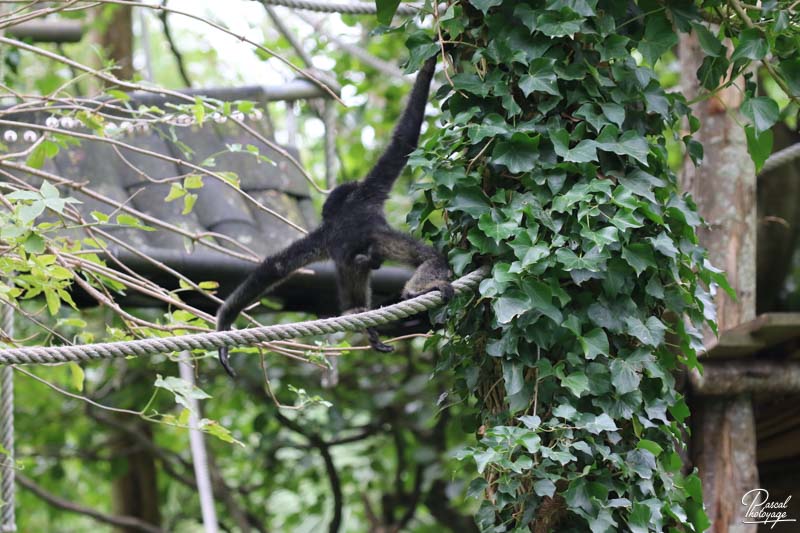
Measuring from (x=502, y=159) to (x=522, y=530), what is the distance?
106 cm

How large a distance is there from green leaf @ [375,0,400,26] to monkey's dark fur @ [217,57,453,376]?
1.39ft

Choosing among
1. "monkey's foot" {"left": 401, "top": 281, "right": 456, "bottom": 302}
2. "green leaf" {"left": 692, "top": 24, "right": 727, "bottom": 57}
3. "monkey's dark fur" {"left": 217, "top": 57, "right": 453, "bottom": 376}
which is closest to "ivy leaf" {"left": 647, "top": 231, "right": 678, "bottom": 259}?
"monkey's foot" {"left": 401, "top": 281, "right": 456, "bottom": 302}

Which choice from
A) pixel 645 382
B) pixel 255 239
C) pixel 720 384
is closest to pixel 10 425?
pixel 255 239

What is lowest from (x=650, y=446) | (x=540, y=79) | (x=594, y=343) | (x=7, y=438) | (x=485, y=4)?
(x=650, y=446)

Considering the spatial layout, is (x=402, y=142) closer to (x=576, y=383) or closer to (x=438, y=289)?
(x=438, y=289)

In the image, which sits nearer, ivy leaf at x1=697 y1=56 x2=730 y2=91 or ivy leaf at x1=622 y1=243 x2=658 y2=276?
ivy leaf at x1=622 y1=243 x2=658 y2=276

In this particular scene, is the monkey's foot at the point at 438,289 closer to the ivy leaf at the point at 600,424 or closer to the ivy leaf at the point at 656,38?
the ivy leaf at the point at 600,424

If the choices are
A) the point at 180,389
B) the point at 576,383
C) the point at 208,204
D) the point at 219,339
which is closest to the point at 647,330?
the point at 576,383

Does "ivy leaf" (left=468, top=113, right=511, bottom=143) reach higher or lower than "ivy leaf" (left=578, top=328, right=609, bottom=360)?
higher

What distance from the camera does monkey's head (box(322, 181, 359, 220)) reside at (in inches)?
147

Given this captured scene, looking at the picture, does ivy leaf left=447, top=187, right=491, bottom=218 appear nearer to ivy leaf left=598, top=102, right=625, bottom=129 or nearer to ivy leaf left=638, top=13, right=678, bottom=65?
ivy leaf left=598, top=102, right=625, bottom=129

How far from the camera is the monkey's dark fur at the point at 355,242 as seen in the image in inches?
136

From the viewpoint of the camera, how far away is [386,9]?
2922 millimetres

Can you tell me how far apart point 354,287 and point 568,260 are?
1359mm
